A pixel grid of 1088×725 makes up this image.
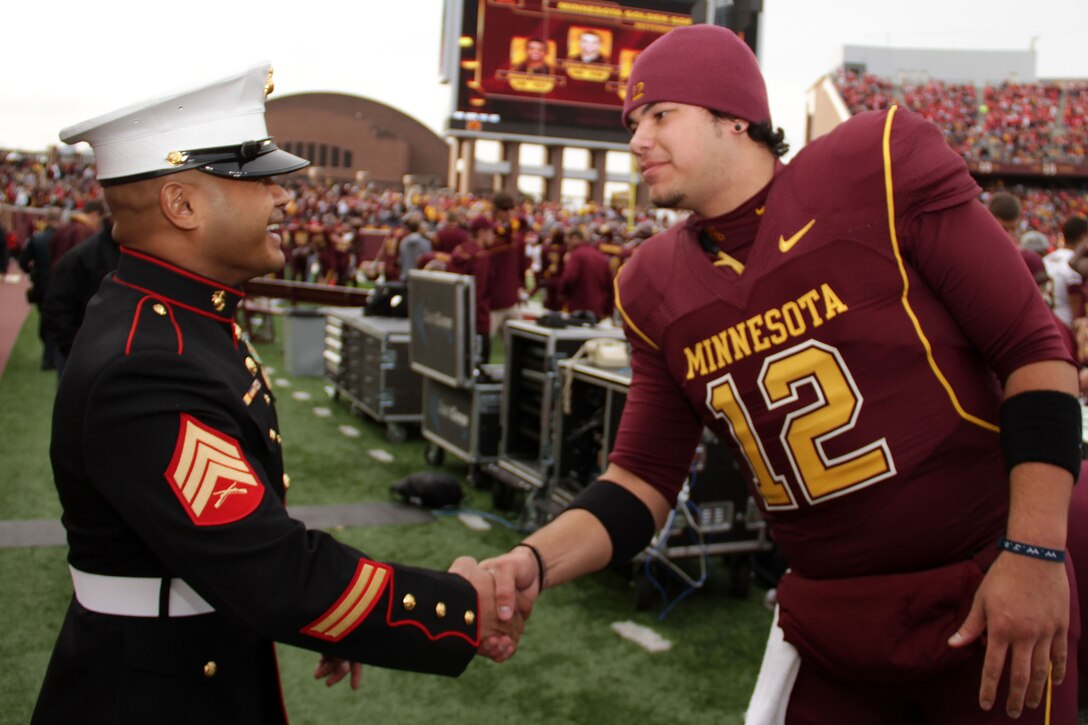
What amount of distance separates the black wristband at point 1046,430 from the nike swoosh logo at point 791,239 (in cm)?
48

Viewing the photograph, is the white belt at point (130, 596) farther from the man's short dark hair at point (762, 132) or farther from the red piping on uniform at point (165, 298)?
the man's short dark hair at point (762, 132)

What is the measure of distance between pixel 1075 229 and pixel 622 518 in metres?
7.01

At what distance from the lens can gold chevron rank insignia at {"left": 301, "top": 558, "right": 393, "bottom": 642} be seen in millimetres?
1571

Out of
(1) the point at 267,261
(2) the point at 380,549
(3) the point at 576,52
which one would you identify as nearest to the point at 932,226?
(1) the point at 267,261

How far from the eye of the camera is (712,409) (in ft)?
6.53

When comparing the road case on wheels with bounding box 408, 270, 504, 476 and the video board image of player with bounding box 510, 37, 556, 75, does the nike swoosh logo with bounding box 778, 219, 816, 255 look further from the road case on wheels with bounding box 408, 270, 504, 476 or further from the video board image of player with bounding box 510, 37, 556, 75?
the video board image of player with bounding box 510, 37, 556, 75

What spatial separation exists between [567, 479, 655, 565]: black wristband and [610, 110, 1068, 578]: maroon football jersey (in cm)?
36

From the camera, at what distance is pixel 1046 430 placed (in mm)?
1547

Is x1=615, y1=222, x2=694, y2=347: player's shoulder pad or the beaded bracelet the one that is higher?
x1=615, y1=222, x2=694, y2=347: player's shoulder pad

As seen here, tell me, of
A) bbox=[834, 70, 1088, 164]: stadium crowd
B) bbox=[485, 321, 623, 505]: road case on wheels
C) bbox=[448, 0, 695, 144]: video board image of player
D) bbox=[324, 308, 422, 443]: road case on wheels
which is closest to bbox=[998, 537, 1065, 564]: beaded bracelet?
bbox=[485, 321, 623, 505]: road case on wheels

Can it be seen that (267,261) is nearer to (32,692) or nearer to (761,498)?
(761,498)

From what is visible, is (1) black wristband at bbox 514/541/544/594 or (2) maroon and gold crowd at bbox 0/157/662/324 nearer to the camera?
(1) black wristband at bbox 514/541/544/594

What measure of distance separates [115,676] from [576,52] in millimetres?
33853

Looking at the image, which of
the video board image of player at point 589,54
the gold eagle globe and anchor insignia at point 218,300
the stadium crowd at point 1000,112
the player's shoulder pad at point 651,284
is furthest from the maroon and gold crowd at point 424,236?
the stadium crowd at point 1000,112
